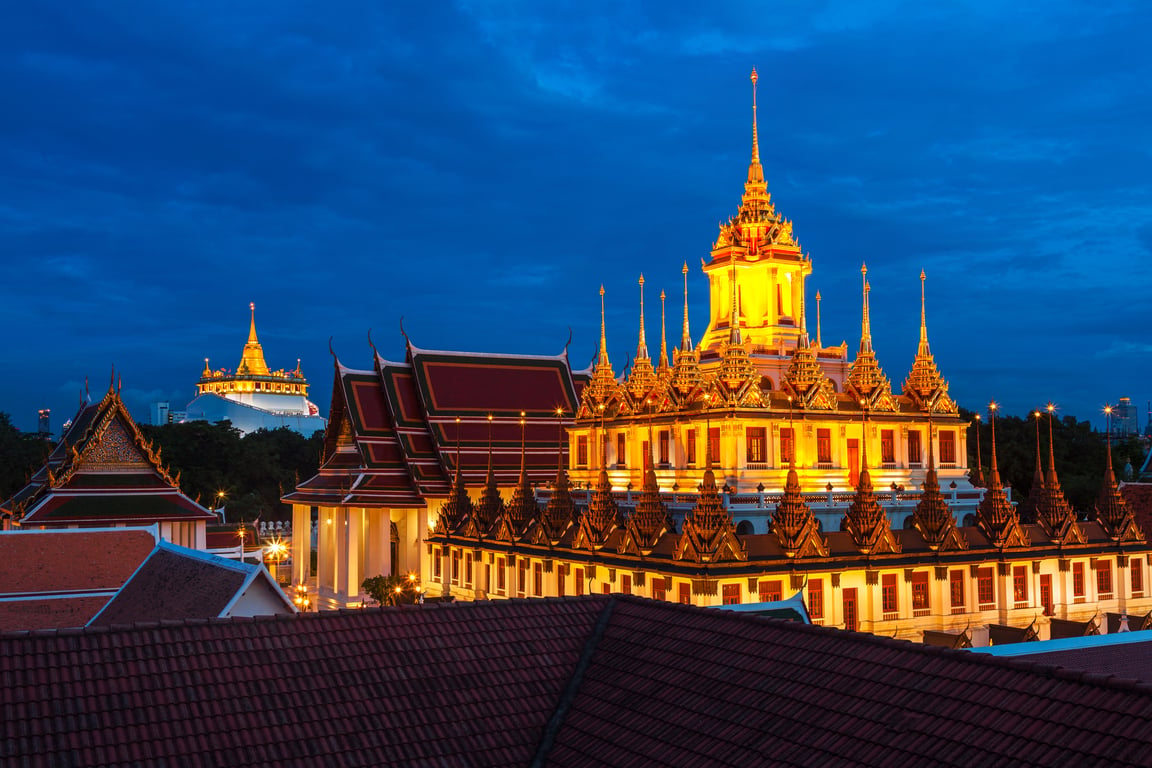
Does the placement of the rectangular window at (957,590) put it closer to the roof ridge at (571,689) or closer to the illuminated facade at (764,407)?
the illuminated facade at (764,407)

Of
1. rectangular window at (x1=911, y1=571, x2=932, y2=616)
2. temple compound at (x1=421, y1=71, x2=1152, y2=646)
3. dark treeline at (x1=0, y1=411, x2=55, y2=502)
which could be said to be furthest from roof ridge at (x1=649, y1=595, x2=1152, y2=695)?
dark treeline at (x1=0, y1=411, x2=55, y2=502)

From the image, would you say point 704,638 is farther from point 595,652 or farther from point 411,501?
point 411,501

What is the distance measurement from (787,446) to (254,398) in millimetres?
102247

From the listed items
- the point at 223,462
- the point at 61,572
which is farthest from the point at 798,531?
the point at 223,462

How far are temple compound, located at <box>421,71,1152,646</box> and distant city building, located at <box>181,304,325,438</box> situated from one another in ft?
276

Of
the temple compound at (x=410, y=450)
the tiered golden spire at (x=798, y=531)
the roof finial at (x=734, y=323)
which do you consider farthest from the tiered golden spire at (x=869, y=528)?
the temple compound at (x=410, y=450)

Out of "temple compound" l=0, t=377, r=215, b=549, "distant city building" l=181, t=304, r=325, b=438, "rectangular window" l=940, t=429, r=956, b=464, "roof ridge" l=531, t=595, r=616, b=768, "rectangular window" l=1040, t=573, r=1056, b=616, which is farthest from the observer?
"distant city building" l=181, t=304, r=325, b=438

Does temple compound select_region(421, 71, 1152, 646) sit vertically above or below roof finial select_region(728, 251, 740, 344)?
below

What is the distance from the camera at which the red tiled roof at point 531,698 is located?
26.7ft

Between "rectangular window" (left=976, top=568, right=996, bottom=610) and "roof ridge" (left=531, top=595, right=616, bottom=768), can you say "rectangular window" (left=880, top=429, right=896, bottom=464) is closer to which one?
"rectangular window" (left=976, top=568, right=996, bottom=610)

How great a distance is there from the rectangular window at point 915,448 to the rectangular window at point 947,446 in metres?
0.93

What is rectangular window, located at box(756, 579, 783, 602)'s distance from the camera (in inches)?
956

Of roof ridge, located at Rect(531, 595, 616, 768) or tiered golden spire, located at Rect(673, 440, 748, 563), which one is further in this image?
tiered golden spire, located at Rect(673, 440, 748, 563)

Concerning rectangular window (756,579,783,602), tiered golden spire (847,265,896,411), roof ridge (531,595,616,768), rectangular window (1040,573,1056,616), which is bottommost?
rectangular window (1040,573,1056,616)
